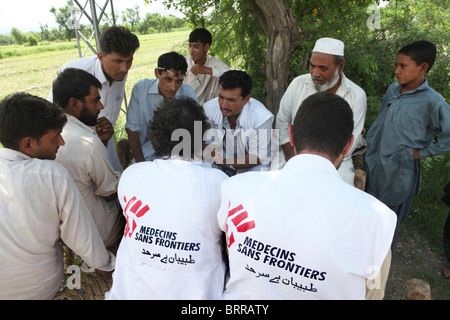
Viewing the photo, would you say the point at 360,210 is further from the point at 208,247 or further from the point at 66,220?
the point at 66,220

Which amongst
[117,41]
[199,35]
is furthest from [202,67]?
[117,41]

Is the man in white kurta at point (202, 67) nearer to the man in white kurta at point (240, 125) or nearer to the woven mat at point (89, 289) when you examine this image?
the man in white kurta at point (240, 125)

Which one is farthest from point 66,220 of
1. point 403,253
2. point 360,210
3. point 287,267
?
point 403,253

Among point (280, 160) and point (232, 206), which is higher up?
point (232, 206)

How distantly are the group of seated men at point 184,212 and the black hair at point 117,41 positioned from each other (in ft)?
2.30

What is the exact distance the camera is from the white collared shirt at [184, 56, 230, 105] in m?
4.38

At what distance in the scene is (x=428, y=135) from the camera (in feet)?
9.33

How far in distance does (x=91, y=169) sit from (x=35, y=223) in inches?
21.4

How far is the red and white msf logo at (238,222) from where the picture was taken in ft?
4.40

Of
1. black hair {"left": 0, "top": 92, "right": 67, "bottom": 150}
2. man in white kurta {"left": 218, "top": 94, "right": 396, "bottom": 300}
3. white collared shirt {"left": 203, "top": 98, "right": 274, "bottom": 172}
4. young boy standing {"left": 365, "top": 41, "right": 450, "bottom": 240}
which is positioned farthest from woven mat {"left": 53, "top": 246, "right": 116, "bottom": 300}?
young boy standing {"left": 365, "top": 41, "right": 450, "bottom": 240}

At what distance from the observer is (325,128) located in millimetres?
1462

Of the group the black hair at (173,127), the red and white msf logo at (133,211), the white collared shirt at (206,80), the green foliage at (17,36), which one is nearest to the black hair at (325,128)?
the black hair at (173,127)

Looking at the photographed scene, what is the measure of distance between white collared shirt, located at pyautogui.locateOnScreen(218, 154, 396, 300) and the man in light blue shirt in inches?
81.9

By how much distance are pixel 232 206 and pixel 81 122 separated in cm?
150
